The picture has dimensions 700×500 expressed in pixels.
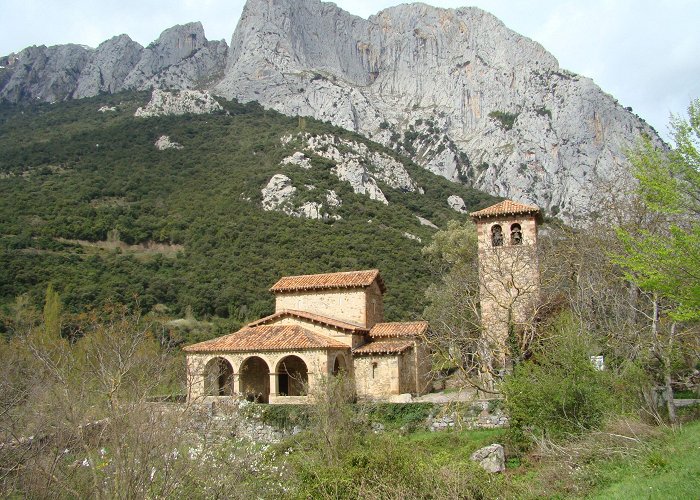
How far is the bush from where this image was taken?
1420cm

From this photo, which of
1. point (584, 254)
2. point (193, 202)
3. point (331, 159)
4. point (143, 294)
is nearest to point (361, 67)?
point (331, 159)

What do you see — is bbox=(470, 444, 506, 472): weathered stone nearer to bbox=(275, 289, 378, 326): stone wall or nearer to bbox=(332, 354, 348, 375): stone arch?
bbox=(332, 354, 348, 375): stone arch

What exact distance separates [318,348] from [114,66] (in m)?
109

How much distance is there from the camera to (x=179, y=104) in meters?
89.9

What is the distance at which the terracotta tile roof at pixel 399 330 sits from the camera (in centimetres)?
2638

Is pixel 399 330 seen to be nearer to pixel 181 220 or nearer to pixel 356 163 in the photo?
pixel 181 220

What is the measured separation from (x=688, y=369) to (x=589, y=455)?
1337cm

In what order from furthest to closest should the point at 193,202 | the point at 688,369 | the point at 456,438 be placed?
1. the point at 193,202
2. the point at 688,369
3. the point at 456,438

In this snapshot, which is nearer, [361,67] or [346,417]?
[346,417]

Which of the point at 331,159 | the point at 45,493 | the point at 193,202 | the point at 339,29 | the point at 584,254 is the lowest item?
the point at 45,493

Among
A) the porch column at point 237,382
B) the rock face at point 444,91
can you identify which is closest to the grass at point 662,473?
the porch column at point 237,382

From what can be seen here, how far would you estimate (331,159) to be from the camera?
3007 inches

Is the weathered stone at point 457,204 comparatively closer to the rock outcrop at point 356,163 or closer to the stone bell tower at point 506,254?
the rock outcrop at point 356,163

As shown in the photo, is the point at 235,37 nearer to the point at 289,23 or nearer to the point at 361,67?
the point at 289,23
